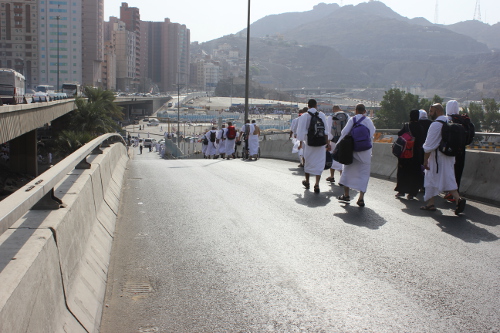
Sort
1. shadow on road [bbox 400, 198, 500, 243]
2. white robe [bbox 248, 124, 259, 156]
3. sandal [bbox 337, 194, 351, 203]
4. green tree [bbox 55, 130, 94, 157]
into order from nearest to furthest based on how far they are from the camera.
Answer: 1. shadow on road [bbox 400, 198, 500, 243]
2. sandal [bbox 337, 194, 351, 203]
3. white robe [bbox 248, 124, 259, 156]
4. green tree [bbox 55, 130, 94, 157]

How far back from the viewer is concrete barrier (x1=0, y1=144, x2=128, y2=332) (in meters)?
2.85

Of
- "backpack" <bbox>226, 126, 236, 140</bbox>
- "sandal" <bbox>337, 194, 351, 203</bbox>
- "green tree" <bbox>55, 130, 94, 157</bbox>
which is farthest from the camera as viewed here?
"green tree" <bbox>55, 130, 94, 157</bbox>

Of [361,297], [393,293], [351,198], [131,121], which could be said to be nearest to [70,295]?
[361,297]

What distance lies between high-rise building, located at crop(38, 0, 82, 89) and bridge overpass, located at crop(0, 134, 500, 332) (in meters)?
157

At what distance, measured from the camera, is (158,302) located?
475cm

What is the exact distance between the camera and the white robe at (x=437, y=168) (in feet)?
29.9

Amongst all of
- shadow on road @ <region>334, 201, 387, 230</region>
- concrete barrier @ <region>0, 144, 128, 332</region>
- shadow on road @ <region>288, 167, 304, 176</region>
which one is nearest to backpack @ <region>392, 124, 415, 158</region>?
shadow on road @ <region>334, 201, 387, 230</region>

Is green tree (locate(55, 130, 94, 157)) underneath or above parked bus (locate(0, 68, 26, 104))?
underneath

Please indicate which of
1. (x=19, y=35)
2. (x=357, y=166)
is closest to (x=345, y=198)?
(x=357, y=166)

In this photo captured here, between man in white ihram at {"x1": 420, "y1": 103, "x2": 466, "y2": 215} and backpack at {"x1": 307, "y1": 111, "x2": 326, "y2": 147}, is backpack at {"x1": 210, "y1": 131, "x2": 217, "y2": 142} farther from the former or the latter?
man in white ihram at {"x1": 420, "y1": 103, "x2": 466, "y2": 215}

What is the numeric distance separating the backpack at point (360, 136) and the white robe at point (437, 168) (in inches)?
41.4

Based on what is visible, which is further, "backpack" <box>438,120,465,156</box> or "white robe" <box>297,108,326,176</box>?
"white robe" <box>297,108,326,176</box>

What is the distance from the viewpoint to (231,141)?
2695 centimetres

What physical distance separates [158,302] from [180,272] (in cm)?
83
